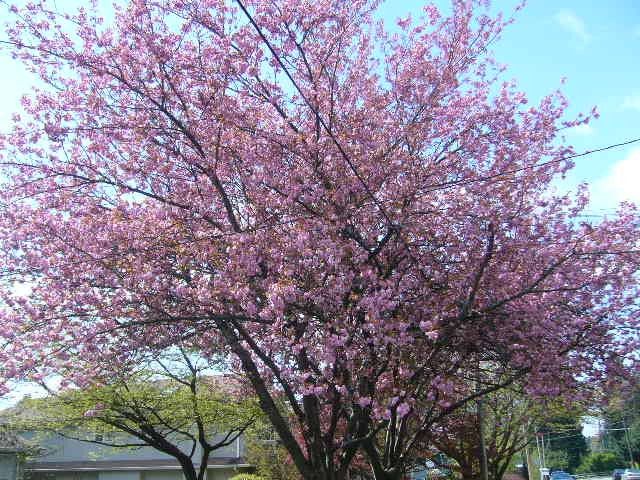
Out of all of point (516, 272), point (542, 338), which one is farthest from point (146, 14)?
point (542, 338)

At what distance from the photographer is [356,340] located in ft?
30.6

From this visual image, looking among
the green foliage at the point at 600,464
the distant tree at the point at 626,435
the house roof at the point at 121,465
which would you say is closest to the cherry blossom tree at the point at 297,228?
the distant tree at the point at 626,435

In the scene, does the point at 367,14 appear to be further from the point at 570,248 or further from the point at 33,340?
the point at 33,340

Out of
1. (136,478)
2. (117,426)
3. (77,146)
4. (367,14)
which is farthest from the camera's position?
(136,478)

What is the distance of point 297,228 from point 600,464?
3303 inches

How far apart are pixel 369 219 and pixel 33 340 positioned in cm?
530

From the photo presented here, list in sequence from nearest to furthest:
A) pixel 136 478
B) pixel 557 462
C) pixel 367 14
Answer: pixel 367 14, pixel 136 478, pixel 557 462

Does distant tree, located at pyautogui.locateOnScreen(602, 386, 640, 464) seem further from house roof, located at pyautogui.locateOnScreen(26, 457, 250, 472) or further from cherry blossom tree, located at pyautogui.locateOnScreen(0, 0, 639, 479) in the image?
house roof, located at pyautogui.locateOnScreen(26, 457, 250, 472)

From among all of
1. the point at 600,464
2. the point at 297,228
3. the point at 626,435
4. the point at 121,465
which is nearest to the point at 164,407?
the point at 297,228

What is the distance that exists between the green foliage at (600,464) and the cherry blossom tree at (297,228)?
260ft

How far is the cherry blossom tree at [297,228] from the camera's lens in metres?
9.27

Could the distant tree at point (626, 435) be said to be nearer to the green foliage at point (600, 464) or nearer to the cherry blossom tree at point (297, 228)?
the green foliage at point (600, 464)

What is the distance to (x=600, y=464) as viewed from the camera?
80.1m

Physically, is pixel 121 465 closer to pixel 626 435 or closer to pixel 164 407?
pixel 164 407
